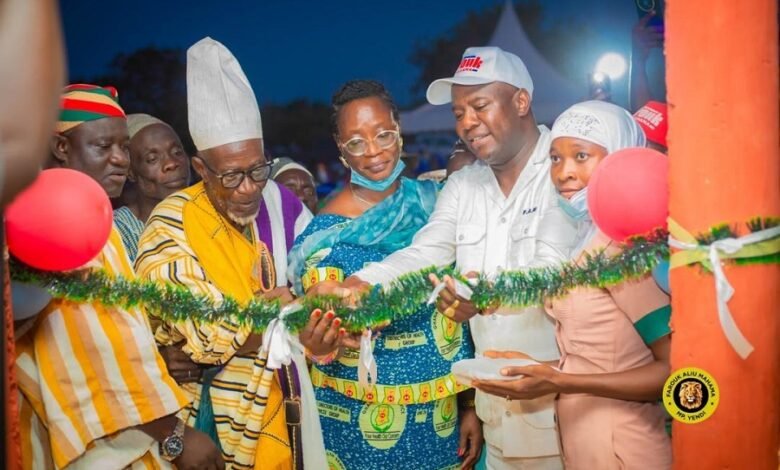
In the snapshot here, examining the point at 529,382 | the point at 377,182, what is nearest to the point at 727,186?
the point at 529,382

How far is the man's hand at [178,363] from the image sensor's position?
3.76 m

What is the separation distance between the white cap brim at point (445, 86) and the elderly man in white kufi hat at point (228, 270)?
0.82 meters

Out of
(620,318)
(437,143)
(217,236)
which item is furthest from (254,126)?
(437,143)

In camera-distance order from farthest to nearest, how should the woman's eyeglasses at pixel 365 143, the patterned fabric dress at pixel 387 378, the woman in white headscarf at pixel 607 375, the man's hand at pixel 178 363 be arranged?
the woman's eyeglasses at pixel 365 143, the patterned fabric dress at pixel 387 378, the man's hand at pixel 178 363, the woman in white headscarf at pixel 607 375

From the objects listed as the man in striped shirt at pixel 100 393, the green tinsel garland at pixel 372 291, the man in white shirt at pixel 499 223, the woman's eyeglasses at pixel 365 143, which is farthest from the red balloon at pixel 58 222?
the woman's eyeglasses at pixel 365 143

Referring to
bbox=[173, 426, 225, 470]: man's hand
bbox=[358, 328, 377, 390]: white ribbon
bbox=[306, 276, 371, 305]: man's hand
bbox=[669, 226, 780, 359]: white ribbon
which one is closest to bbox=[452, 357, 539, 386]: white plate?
bbox=[358, 328, 377, 390]: white ribbon

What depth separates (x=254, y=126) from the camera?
4.09 metres

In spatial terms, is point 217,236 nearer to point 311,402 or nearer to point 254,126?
point 254,126

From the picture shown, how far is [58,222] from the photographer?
9.23 ft

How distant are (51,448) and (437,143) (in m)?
14.9

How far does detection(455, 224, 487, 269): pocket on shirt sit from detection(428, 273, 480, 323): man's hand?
0.43m

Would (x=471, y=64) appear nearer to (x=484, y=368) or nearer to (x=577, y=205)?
(x=577, y=205)

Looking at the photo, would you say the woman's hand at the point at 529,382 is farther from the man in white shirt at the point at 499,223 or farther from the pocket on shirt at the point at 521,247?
the pocket on shirt at the point at 521,247

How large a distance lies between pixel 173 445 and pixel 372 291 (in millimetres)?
966
